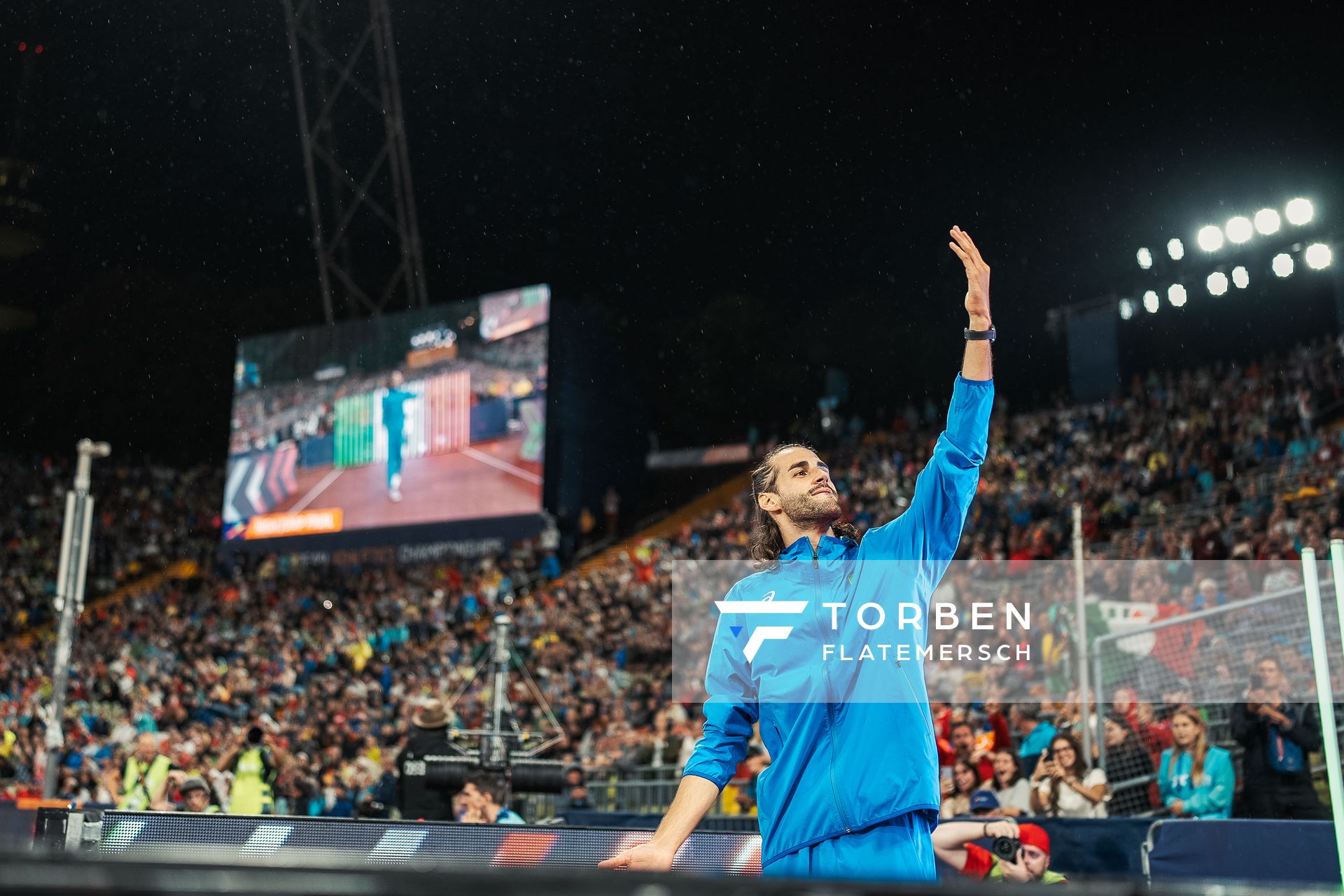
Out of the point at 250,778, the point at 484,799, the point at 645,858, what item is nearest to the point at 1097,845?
the point at 484,799

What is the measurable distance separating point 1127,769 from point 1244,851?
10.3 ft

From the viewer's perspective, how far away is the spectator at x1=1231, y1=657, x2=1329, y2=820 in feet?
24.9

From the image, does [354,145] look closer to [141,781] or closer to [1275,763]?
[141,781]

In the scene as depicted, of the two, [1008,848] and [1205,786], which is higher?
[1205,786]

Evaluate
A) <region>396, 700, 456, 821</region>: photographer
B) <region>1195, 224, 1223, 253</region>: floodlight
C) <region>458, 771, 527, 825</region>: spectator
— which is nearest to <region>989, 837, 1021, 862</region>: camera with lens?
<region>458, 771, 527, 825</region>: spectator

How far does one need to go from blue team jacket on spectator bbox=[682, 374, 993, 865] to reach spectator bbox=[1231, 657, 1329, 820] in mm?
5202

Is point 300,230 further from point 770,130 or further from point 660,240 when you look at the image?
point 770,130

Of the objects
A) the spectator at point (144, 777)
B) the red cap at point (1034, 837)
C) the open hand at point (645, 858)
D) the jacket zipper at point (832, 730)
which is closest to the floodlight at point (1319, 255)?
the red cap at point (1034, 837)

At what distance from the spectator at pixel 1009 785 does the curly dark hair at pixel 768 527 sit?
4888 millimetres

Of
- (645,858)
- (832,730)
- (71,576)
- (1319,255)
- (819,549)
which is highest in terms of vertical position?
(1319,255)

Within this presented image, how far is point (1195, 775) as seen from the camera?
7.88 metres

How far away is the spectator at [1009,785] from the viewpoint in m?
8.16

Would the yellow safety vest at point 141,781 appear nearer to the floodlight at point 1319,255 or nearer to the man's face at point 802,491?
the man's face at point 802,491

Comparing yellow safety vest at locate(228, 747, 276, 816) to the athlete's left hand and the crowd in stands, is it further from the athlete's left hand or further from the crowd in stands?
the athlete's left hand
